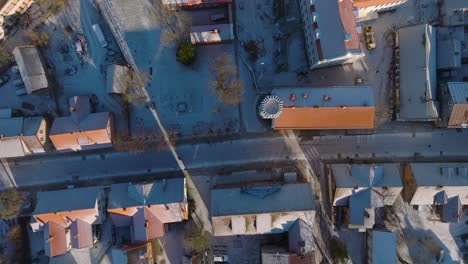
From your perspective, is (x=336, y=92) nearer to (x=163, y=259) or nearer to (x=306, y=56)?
(x=306, y=56)

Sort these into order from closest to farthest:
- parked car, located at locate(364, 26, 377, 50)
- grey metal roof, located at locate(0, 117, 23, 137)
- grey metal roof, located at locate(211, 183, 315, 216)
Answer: grey metal roof, located at locate(211, 183, 315, 216), grey metal roof, located at locate(0, 117, 23, 137), parked car, located at locate(364, 26, 377, 50)

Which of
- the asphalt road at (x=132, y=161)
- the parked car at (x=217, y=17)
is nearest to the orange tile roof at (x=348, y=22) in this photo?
the asphalt road at (x=132, y=161)

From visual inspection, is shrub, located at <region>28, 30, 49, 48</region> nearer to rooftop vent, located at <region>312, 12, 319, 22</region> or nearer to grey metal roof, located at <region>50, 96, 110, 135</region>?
grey metal roof, located at <region>50, 96, 110, 135</region>

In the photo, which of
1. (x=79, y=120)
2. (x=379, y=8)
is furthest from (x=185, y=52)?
(x=379, y=8)

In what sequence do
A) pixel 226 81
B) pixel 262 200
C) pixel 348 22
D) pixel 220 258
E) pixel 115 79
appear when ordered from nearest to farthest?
1. pixel 348 22
2. pixel 262 200
3. pixel 115 79
4. pixel 220 258
5. pixel 226 81

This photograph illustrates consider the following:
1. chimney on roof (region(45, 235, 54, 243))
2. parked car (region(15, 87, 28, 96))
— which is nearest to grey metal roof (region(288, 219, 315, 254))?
chimney on roof (region(45, 235, 54, 243))

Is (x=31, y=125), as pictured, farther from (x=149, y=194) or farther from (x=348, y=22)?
(x=348, y=22)
